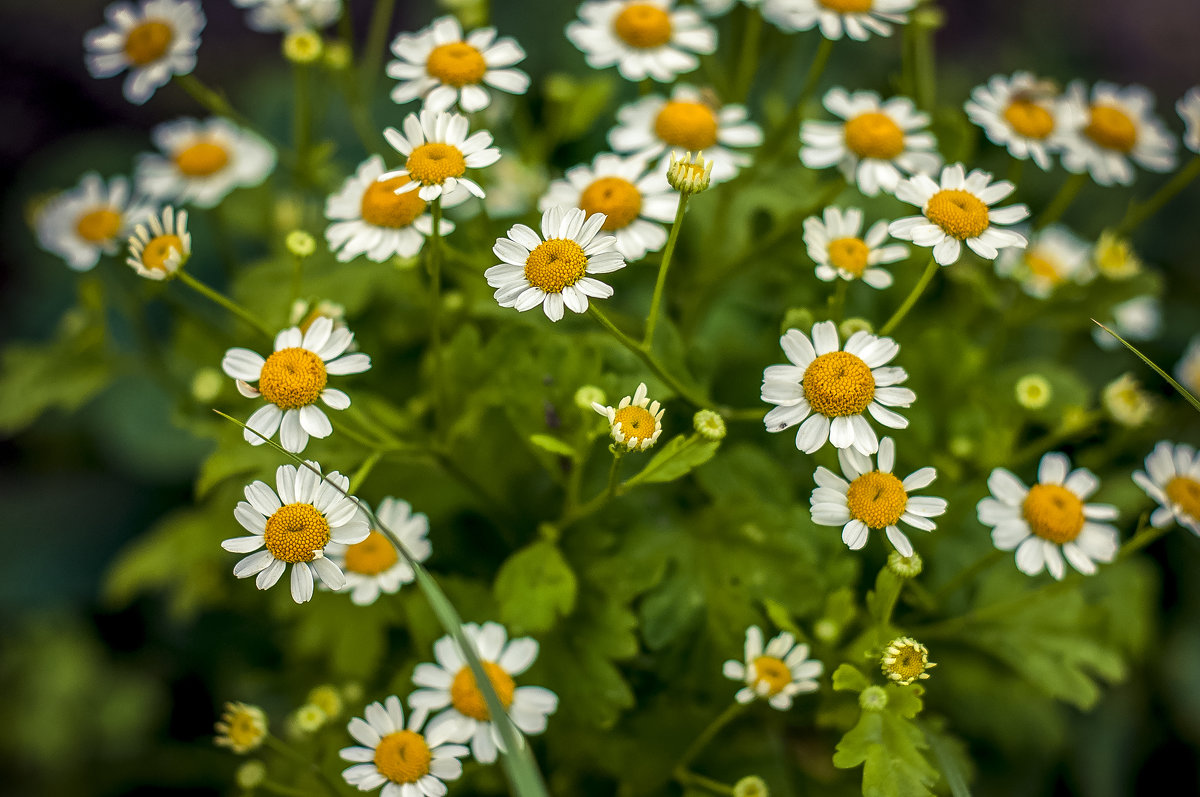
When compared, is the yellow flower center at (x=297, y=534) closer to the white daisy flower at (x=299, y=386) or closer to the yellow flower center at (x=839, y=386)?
the white daisy flower at (x=299, y=386)

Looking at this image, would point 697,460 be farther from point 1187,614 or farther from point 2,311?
point 2,311

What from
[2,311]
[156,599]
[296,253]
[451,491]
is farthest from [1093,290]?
[2,311]

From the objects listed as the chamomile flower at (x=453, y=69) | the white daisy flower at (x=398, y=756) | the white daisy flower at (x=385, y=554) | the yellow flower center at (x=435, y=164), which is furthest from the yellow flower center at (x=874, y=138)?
the white daisy flower at (x=398, y=756)

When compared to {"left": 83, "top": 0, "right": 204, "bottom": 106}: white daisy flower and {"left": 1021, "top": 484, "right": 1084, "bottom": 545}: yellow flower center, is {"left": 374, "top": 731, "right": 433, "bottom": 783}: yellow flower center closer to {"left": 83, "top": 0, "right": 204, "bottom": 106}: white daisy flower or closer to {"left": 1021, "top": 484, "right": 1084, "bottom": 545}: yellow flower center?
{"left": 1021, "top": 484, "right": 1084, "bottom": 545}: yellow flower center

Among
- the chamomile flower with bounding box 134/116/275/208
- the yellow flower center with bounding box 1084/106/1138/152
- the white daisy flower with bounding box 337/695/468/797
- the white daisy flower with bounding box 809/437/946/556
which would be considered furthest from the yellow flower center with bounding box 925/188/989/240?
the chamomile flower with bounding box 134/116/275/208

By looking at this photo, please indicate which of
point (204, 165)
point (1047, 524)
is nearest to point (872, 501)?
point (1047, 524)

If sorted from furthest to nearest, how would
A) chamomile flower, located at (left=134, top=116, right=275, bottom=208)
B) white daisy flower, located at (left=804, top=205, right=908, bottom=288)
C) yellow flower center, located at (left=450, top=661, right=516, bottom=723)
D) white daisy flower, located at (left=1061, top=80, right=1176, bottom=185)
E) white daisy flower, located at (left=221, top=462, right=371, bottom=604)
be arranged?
1. chamomile flower, located at (left=134, top=116, right=275, bottom=208)
2. white daisy flower, located at (left=1061, top=80, right=1176, bottom=185)
3. white daisy flower, located at (left=804, top=205, right=908, bottom=288)
4. yellow flower center, located at (left=450, top=661, right=516, bottom=723)
5. white daisy flower, located at (left=221, top=462, right=371, bottom=604)

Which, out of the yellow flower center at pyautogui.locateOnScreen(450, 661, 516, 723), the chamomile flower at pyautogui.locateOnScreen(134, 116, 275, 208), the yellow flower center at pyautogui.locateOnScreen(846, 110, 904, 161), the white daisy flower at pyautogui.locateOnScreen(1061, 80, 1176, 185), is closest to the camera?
the yellow flower center at pyautogui.locateOnScreen(450, 661, 516, 723)
